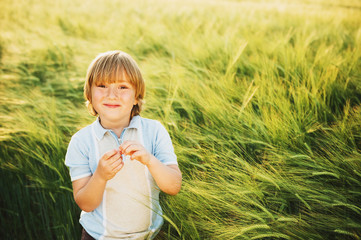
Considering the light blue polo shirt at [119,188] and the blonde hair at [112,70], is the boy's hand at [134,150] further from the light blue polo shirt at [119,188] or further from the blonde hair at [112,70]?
the blonde hair at [112,70]

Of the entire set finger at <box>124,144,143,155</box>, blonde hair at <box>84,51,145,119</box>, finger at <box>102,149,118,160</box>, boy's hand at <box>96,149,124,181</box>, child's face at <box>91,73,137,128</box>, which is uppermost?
blonde hair at <box>84,51,145,119</box>

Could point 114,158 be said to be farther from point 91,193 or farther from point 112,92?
point 112,92

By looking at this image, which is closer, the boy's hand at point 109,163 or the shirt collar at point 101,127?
the boy's hand at point 109,163

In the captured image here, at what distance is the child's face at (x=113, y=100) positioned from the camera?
3.46ft

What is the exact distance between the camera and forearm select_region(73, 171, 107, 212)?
3.12 ft

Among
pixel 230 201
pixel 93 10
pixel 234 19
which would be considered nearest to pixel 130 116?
pixel 230 201

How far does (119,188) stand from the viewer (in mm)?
1053

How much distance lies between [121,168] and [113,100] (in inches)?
10.6

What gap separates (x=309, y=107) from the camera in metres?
1.43

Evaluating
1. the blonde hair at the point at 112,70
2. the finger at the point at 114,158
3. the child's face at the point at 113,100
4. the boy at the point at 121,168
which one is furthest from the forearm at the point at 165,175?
the blonde hair at the point at 112,70

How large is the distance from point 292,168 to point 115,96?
31.3 inches

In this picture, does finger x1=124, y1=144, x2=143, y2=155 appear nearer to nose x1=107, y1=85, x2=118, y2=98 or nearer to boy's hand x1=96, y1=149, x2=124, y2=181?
boy's hand x1=96, y1=149, x2=124, y2=181

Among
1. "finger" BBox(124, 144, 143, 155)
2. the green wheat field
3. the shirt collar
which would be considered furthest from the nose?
the green wheat field

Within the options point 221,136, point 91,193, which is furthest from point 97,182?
point 221,136
